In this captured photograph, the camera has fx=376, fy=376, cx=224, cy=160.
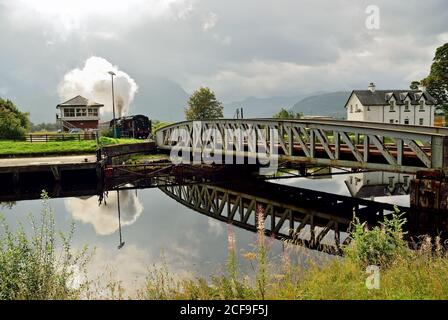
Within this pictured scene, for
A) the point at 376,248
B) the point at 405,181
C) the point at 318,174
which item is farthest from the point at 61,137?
the point at 376,248

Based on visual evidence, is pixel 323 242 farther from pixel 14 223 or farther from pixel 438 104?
pixel 438 104

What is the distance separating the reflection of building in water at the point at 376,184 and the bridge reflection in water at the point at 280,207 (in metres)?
3.14

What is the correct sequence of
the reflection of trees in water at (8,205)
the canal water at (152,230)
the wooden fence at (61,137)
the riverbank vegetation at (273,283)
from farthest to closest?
the wooden fence at (61,137) < the reflection of trees in water at (8,205) < the canal water at (152,230) < the riverbank vegetation at (273,283)

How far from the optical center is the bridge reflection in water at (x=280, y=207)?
50.3 feet

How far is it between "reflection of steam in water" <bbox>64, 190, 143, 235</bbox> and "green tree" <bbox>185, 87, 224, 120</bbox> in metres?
55.5

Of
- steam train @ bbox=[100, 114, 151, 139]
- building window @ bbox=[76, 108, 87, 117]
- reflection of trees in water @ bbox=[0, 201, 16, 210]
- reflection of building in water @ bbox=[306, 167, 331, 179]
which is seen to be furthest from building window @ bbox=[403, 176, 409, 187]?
building window @ bbox=[76, 108, 87, 117]

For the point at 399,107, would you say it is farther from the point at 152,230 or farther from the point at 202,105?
the point at 152,230

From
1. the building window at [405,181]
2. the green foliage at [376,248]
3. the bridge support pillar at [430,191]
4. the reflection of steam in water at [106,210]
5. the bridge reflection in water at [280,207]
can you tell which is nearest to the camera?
the green foliage at [376,248]

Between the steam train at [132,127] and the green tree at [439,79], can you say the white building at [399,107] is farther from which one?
the steam train at [132,127]

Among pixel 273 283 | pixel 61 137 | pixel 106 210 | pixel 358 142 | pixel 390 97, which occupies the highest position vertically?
pixel 390 97

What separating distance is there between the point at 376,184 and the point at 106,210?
67.1 feet

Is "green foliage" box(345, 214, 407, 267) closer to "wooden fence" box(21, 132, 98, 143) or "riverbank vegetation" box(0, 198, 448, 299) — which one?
"riverbank vegetation" box(0, 198, 448, 299)

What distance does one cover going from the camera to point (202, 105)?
80.6 metres

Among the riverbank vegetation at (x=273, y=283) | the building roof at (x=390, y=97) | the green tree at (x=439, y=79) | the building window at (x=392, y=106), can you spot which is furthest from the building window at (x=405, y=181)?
the green tree at (x=439, y=79)
